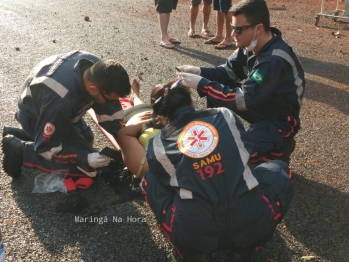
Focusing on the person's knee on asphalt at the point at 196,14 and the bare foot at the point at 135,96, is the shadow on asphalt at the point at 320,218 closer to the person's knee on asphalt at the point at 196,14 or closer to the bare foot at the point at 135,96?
the bare foot at the point at 135,96

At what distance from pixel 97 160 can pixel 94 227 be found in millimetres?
475

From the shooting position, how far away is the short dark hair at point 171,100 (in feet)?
8.99

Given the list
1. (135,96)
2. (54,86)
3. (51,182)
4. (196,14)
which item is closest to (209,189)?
(54,86)

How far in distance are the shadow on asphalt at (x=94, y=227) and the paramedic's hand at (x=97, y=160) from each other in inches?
9.9

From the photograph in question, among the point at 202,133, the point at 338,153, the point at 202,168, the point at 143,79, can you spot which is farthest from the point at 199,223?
the point at 143,79

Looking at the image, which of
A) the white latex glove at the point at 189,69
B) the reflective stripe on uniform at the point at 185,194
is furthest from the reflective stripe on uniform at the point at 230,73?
the reflective stripe on uniform at the point at 185,194

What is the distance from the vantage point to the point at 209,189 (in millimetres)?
2510

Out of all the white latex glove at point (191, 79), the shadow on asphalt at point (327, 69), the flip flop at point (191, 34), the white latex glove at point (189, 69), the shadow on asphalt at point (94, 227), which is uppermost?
the white latex glove at point (191, 79)

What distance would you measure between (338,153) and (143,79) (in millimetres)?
2497

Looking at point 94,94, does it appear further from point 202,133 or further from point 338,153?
point 338,153

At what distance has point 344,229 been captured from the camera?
3107mm

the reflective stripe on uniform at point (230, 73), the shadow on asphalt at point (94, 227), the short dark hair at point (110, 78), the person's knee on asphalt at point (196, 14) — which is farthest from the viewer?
the person's knee on asphalt at point (196, 14)

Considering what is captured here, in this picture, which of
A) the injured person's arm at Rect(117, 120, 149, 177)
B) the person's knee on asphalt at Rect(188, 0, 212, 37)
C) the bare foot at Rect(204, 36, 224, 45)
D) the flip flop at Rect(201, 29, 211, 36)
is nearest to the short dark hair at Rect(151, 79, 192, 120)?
the injured person's arm at Rect(117, 120, 149, 177)

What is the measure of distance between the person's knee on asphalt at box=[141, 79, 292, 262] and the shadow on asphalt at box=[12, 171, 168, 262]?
0.38 metres
